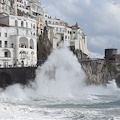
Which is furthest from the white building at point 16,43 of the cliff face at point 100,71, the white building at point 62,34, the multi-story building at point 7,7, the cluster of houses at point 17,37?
the cliff face at point 100,71

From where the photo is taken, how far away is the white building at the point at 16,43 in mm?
52638

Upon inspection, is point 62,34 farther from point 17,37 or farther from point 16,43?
point 16,43

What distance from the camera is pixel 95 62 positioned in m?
75.5

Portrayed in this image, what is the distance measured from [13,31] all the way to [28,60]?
7705 millimetres

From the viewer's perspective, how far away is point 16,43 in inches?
2104

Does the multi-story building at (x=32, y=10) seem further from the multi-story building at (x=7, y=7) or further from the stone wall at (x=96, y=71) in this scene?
the stone wall at (x=96, y=71)

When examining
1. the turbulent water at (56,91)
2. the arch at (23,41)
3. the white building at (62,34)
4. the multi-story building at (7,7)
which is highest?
the multi-story building at (7,7)

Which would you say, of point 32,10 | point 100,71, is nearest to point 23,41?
point 32,10

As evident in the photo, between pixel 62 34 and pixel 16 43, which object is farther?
pixel 62 34

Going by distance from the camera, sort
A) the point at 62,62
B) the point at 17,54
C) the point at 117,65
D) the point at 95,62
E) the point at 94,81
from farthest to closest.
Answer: the point at 117,65 → the point at 95,62 → the point at 94,81 → the point at 17,54 → the point at 62,62

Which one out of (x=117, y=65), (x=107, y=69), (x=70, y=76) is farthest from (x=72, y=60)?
(x=117, y=65)

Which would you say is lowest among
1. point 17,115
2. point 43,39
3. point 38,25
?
point 17,115

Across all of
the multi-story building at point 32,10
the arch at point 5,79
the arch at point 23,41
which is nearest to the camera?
the arch at point 5,79

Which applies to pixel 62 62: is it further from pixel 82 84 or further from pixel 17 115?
pixel 17 115
